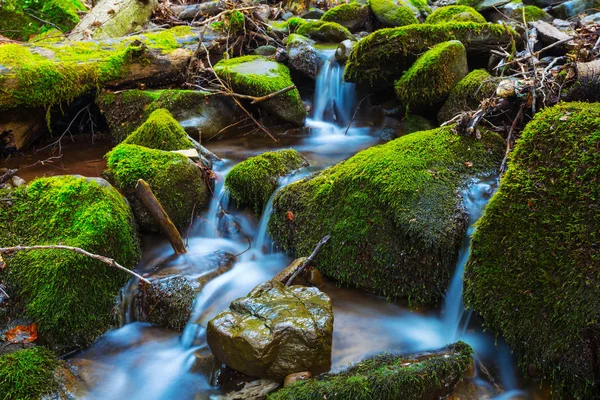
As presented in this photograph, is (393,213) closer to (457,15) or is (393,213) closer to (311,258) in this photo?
(311,258)

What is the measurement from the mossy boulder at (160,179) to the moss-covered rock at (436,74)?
114 inches

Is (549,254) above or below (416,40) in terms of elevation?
below

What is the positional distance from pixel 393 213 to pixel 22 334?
3.05 m

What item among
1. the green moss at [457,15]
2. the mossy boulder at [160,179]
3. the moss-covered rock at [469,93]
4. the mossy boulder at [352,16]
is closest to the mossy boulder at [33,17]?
the mossy boulder at [352,16]

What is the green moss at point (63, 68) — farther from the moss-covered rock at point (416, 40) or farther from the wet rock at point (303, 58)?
the moss-covered rock at point (416, 40)

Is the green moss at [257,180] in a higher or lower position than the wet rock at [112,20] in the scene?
lower

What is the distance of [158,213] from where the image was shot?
4250 millimetres

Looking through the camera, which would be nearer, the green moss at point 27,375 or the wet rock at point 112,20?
the green moss at point 27,375

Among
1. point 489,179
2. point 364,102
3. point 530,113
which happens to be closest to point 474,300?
point 489,179

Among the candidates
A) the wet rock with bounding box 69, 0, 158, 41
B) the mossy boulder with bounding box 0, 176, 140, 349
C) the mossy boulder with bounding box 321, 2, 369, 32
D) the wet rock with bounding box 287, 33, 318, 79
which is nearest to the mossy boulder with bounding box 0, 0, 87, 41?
the wet rock with bounding box 69, 0, 158, 41

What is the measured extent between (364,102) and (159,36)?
366cm

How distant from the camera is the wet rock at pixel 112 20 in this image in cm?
812

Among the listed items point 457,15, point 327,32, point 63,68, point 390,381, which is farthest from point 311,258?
point 327,32

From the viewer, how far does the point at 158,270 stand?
4.20 metres
